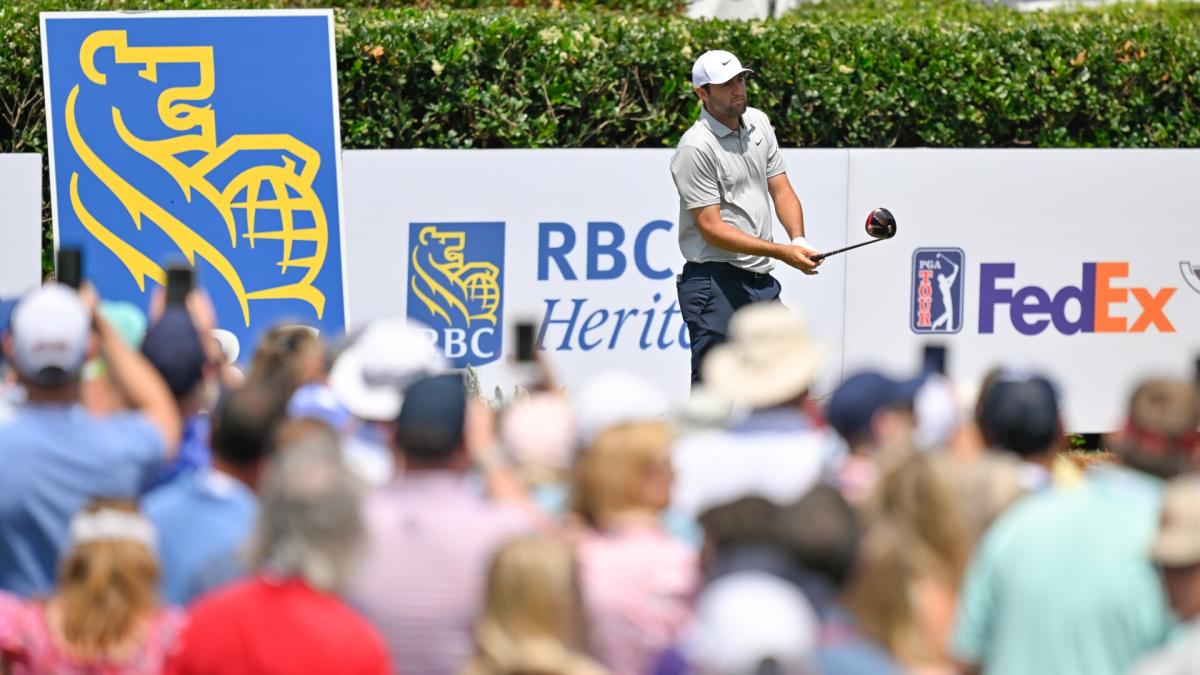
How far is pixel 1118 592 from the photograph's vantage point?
4.09 m

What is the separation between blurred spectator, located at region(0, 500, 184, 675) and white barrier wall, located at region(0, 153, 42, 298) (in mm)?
6077

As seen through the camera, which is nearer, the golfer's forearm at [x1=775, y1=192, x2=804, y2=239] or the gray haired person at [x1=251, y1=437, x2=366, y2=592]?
the gray haired person at [x1=251, y1=437, x2=366, y2=592]

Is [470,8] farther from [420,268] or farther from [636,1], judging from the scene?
[420,268]

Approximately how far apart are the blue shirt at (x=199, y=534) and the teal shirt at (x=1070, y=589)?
65.3 inches

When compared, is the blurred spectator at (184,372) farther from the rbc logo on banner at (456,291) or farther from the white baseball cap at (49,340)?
the rbc logo on banner at (456,291)

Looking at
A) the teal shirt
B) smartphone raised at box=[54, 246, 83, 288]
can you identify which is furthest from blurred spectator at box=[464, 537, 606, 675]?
smartphone raised at box=[54, 246, 83, 288]

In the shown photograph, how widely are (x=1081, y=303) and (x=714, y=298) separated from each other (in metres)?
3.49

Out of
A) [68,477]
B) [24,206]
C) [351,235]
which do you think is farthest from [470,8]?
[68,477]

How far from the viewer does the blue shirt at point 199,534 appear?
4461 mm

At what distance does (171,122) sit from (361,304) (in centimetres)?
143

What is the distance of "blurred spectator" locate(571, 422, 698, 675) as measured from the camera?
13.8 feet

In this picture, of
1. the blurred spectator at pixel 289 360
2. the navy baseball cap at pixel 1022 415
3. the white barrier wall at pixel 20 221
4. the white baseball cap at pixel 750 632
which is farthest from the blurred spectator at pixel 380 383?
the white barrier wall at pixel 20 221

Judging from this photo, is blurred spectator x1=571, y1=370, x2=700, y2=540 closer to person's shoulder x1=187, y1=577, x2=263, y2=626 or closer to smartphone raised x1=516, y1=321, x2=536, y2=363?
smartphone raised x1=516, y1=321, x2=536, y2=363

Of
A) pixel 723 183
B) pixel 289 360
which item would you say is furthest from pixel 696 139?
pixel 289 360
